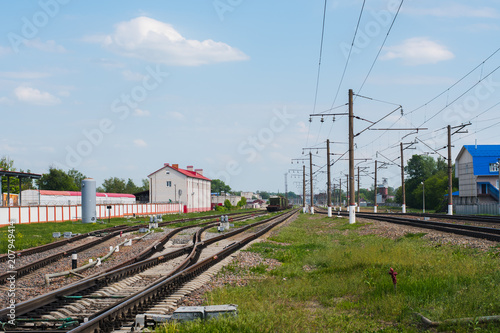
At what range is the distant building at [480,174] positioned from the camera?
220 ft

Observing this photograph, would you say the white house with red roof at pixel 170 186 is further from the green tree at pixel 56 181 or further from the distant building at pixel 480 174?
the distant building at pixel 480 174

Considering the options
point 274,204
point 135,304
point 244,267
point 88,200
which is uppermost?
point 88,200

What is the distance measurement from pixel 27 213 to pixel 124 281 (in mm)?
30636

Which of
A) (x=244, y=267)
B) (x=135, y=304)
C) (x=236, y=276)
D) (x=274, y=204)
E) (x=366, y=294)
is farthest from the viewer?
(x=274, y=204)

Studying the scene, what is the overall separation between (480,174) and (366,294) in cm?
6620

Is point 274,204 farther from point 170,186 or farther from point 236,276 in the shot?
point 236,276

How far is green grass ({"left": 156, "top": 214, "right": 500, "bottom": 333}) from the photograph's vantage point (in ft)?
23.1

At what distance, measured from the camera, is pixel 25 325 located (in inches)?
307

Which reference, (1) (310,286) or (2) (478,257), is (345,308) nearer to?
(1) (310,286)

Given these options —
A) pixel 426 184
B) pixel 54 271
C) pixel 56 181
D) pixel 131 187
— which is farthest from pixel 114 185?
pixel 54 271

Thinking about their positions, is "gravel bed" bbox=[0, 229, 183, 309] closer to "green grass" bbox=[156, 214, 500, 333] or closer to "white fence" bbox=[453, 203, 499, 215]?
"green grass" bbox=[156, 214, 500, 333]

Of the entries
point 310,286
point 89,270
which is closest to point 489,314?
point 310,286

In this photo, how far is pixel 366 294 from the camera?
9.23 m

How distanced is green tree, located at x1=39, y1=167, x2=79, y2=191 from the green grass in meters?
99.1
